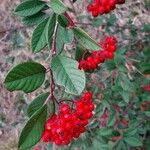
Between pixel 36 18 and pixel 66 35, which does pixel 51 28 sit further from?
pixel 36 18

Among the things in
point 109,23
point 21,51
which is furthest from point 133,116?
point 21,51

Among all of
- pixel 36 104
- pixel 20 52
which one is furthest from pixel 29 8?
pixel 20 52

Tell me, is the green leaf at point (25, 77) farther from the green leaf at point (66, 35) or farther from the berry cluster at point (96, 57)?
the berry cluster at point (96, 57)

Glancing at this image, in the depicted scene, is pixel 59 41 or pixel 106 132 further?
pixel 106 132

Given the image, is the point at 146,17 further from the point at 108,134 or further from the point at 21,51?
the point at 108,134

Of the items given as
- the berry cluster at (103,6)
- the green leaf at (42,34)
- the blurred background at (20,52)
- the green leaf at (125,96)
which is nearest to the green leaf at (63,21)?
the green leaf at (42,34)

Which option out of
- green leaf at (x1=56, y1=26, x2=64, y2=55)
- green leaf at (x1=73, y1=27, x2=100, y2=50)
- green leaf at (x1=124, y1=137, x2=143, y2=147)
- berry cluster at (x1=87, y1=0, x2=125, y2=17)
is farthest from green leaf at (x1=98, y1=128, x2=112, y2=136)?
green leaf at (x1=73, y1=27, x2=100, y2=50)
